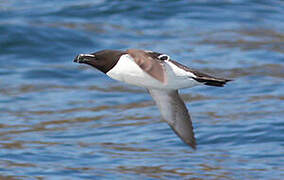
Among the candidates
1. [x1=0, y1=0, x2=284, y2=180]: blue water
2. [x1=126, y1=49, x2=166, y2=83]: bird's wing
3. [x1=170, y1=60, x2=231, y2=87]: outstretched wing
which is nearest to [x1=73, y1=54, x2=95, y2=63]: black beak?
[x1=126, y1=49, x2=166, y2=83]: bird's wing

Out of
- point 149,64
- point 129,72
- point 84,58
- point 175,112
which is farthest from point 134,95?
point 149,64

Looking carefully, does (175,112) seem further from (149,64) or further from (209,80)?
(149,64)

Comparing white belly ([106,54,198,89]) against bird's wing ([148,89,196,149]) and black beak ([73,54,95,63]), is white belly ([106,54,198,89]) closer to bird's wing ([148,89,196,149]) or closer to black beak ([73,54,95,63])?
black beak ([73,54,95,63])

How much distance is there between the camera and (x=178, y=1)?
14.8m

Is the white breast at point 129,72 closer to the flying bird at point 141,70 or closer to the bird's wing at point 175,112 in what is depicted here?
the flying bird at point 141,70

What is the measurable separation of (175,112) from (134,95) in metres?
4.05

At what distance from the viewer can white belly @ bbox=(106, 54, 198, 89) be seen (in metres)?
6.23

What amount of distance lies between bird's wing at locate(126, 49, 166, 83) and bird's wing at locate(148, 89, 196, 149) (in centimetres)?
113

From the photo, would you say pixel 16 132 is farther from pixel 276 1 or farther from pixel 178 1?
pixel 276 1

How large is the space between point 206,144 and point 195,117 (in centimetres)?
85

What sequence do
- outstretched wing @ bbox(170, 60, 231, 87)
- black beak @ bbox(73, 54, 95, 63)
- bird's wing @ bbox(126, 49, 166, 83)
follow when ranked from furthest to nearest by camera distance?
black beak @ bbox(73, 54, 95, 63) → outstretched wing @ bbox(170, 60, 231, 87) → bird's wing @ bbox(126, 49, 166, 83)

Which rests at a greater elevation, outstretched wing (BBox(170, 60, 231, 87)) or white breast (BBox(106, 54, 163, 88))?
white breast (BBox(106, 54, 163, 88))

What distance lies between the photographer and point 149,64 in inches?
229

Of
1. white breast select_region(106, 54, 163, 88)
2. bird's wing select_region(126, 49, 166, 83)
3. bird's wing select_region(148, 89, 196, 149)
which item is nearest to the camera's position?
bird's wing select_region(126, 49, 166, 83)
